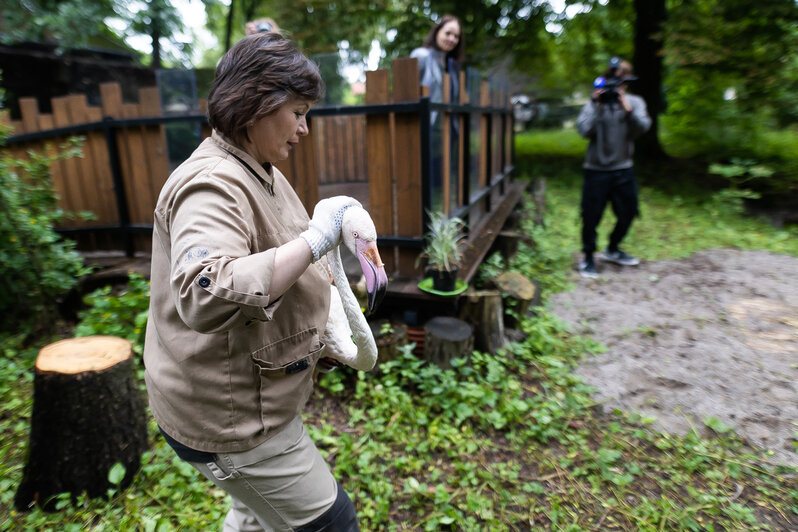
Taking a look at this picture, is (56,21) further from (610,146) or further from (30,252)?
(610,146)

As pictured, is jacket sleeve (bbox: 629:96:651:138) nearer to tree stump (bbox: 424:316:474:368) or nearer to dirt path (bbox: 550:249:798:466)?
dirt path (bbox: 550:249:798:466)

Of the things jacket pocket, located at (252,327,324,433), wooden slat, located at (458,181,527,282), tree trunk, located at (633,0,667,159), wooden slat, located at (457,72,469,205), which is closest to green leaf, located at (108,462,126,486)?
jacket pocket, located at (252,327,324,433)

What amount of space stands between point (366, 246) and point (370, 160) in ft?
8.53

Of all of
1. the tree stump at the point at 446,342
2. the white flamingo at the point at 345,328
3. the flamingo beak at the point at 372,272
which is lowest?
the tree stump at the point at 446,342

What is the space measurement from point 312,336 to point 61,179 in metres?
4.97

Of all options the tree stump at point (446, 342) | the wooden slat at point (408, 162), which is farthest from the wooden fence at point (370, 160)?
the tree stump at point (446, 342)

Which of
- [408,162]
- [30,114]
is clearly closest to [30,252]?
[30,114]

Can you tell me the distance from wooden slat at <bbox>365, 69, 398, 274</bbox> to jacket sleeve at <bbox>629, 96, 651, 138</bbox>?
319 cm

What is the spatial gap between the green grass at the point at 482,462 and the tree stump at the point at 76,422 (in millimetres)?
105

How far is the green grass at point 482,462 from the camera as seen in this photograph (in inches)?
96.7

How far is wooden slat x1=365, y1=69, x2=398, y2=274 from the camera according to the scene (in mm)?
3611

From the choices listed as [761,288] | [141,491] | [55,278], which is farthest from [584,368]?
[55,278]

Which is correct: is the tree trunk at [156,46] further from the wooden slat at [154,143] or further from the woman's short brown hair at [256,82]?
the woman's short brown hair at [256,82]

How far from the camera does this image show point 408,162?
370 cm
